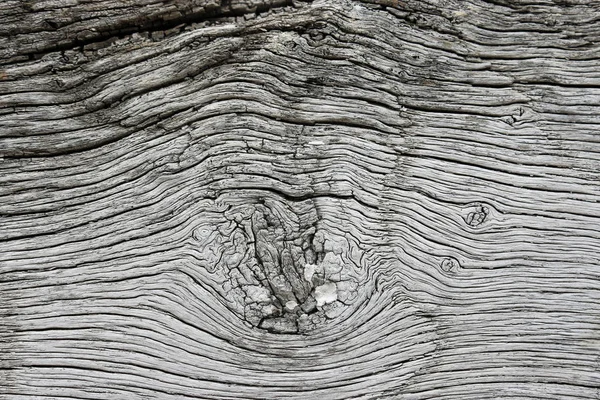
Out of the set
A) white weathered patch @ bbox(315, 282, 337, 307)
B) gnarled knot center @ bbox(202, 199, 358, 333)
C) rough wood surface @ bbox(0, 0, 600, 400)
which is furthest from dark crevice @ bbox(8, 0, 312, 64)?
white weathered patch @ bbox(315, 282, 337, 307)

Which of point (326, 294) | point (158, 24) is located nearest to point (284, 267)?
point (326, 294)

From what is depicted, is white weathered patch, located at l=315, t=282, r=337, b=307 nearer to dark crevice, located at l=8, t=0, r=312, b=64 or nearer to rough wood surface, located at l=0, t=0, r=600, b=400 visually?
rough wood surface, located at l=0, t=0, r=600, b=400

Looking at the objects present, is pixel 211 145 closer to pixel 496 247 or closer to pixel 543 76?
pixel 496 247

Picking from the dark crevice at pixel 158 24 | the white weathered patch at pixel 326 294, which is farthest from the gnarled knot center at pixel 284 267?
the dark crevice at pixel 158 24

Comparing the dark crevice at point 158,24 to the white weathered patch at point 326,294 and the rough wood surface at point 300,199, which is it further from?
the white weathered patch at point 326,294

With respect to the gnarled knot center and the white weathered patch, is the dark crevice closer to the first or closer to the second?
the gnarled knot center

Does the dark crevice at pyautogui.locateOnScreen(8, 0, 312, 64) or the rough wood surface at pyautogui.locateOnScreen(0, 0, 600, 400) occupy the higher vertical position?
the dark crevice at pyautogui.locateOnScreen(8, 0, 312, 64)

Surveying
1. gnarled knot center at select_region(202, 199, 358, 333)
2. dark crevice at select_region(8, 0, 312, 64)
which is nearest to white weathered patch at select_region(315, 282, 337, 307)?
gnarled knot center at select_region(202, 199, 358, 333)

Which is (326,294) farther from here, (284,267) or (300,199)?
(300,199)
